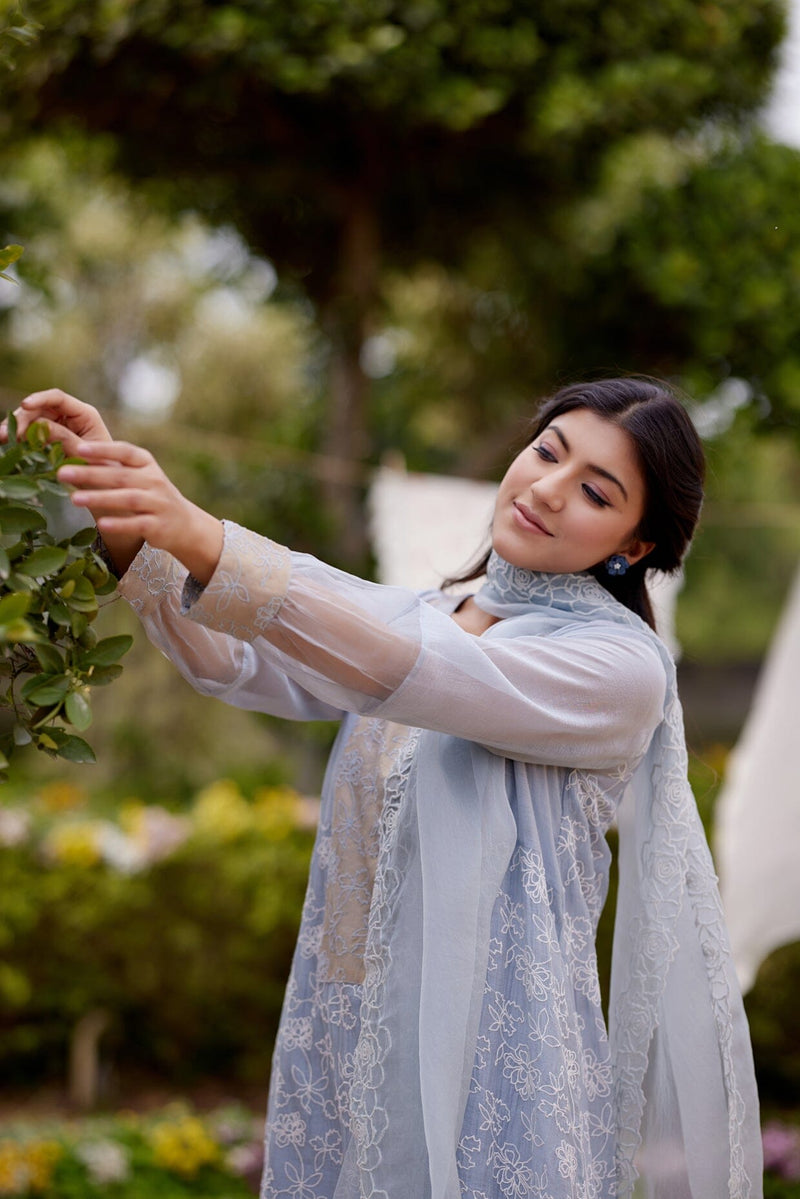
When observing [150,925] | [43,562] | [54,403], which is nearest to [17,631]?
[43,562]

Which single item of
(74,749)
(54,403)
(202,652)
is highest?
(54,403)

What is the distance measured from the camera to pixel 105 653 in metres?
1.18

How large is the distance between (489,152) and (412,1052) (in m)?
4.02

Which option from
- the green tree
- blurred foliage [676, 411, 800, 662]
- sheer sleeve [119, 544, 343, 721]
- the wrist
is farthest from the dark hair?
blurred foliage [676, 411, 800, 662]

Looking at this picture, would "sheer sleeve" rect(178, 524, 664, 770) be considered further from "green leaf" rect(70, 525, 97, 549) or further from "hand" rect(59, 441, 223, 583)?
"green leaf" rect(70, 525, 97, 549)

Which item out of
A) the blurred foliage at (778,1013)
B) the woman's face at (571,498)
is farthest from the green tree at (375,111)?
the blurred foliage at (778,1013)

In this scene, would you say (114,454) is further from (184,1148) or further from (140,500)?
(184,1148)

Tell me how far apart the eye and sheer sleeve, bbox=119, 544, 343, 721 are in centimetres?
44

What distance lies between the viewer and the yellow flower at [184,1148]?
328cm

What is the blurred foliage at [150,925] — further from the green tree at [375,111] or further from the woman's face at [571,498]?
the woman's face at [571,498]

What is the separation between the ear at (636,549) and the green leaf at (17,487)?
0.79 m

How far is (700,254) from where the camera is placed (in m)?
4.39

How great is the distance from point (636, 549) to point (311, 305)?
404cm

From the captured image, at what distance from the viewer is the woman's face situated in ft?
4.74
